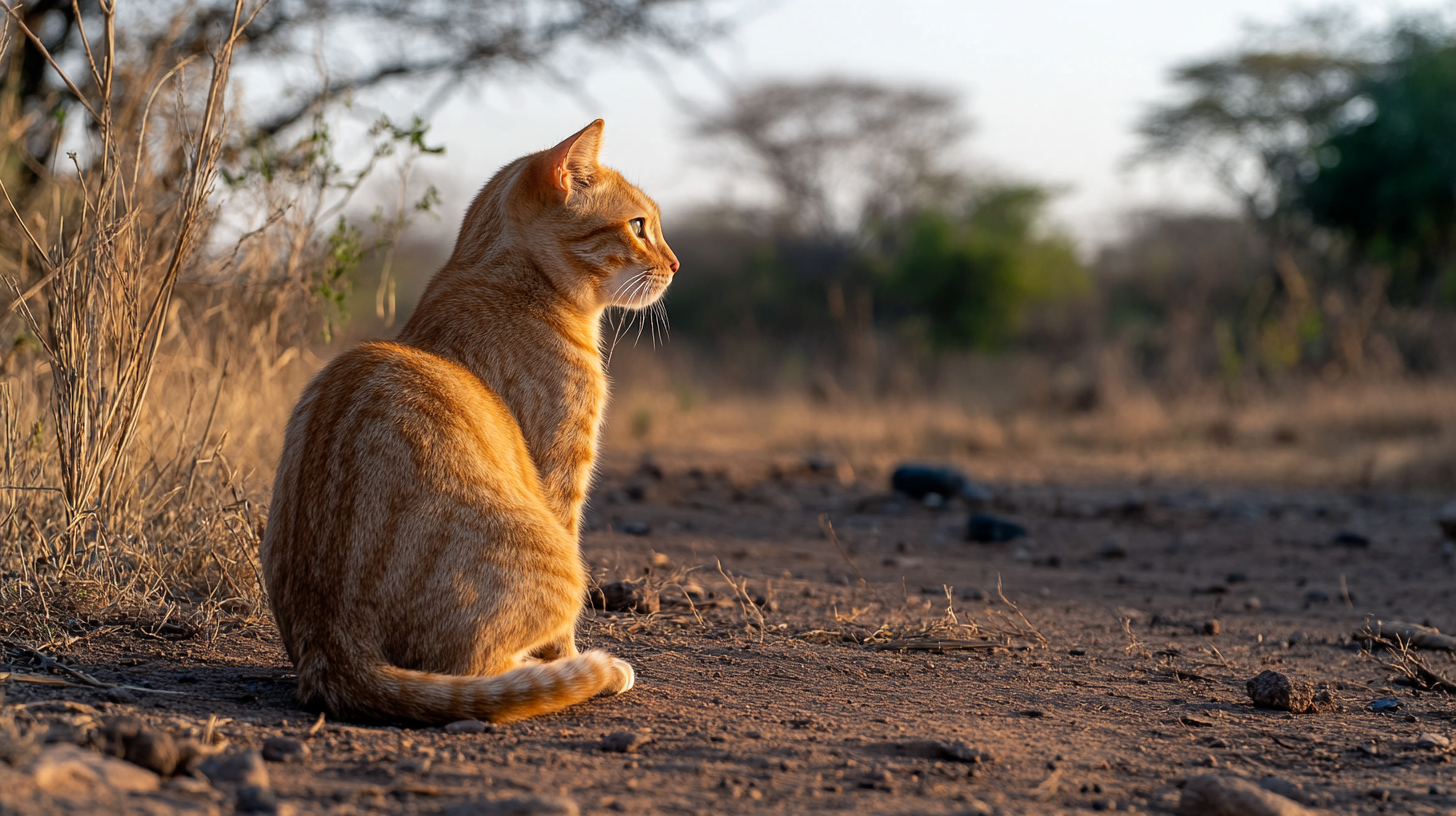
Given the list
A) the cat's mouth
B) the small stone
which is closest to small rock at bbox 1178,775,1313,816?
the cat's mouth

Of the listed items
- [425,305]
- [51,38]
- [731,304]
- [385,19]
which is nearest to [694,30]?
[385,19]

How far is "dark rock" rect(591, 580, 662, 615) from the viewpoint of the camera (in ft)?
12.7

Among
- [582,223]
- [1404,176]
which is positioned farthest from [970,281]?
[582,223]

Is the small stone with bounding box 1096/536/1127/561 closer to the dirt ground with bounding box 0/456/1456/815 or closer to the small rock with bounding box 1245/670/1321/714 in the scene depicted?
the dirt ground with bounding box 0/456/1456/815

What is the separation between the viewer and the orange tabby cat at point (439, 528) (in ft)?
8.38

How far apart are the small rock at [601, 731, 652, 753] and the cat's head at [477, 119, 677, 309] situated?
139cm

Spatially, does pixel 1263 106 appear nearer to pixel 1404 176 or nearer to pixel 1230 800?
pixel 1404 176

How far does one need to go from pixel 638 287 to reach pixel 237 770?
6.39 feet

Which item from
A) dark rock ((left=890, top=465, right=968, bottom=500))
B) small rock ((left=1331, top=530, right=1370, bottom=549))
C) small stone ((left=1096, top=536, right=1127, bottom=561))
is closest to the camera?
small stone ((left=1096, top=536, right=1127, bottom=561))

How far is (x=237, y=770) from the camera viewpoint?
6.70 ft

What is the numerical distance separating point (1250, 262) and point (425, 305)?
79.0 ft

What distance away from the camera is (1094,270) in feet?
85.9

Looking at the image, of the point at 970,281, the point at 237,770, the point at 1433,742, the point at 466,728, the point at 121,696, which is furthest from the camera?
the point at 970,281

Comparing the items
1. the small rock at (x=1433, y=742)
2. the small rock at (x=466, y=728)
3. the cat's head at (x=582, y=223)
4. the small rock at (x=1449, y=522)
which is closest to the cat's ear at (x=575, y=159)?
the cat's head at (x=582, y=223)
